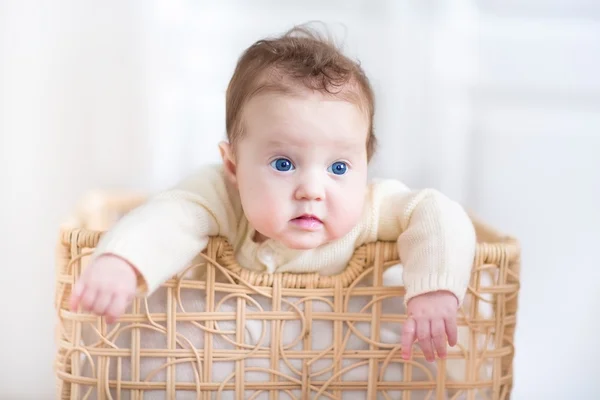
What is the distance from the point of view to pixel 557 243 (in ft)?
4.76

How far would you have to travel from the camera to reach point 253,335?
94 cm

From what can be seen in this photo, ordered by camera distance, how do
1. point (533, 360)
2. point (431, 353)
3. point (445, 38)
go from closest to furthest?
point (431, 353)
point (445, 38)
point (533, 360)

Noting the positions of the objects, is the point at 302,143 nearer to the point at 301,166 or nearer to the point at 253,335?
the point at 301,166

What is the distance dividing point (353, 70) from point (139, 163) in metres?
0.59

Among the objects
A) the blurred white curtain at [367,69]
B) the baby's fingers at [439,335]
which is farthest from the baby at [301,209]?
the blurred white curtain at [367,69]

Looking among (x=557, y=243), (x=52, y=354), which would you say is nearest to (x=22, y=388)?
(x=52, y=354)

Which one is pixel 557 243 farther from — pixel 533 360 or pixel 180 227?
pixel 180 227

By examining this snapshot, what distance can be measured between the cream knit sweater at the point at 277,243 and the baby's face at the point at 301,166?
6 cm

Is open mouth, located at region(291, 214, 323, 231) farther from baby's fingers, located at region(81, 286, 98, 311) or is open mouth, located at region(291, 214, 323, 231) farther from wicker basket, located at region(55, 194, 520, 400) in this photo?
baby's fingers, located at region(81, 286, 98, 311)

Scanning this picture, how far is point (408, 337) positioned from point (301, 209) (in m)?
0.19

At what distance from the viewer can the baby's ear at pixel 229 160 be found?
1004mm

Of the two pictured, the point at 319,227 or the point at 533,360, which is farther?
the point at 533,360

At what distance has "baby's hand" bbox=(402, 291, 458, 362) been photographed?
0.86 metres

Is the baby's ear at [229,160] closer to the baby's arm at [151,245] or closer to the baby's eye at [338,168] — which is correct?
the baby's arm at [151,245]
